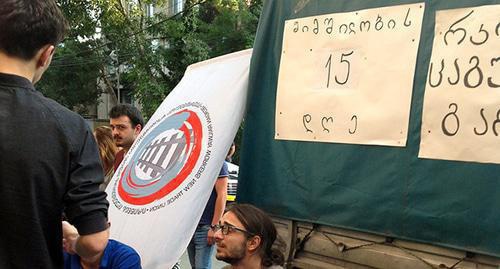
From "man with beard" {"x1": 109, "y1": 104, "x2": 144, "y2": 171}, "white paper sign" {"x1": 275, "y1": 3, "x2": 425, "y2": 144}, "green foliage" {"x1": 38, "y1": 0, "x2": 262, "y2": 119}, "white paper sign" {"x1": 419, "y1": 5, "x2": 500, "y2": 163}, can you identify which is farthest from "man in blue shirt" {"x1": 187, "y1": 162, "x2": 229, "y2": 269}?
"green foliage" {"x1": 38, "y1": 0, "x2": 262, "y2": 119}

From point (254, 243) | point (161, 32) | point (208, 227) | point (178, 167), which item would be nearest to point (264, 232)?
point (254, 243)

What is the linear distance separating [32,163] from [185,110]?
1.79m

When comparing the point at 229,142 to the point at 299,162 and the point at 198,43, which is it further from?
the point at 198,43

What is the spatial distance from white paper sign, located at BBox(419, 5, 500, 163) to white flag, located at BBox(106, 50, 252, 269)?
3.73 ft

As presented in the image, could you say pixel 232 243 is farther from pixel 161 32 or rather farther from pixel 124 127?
pixel 161 32

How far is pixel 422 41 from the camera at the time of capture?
2.27 m

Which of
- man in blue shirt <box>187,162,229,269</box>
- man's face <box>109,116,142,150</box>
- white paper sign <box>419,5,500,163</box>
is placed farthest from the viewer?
man in blue shirt <box>187,162,229,269</box>

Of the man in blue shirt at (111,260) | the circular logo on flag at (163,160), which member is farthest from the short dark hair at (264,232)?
the man in blue shirt at (111,260)

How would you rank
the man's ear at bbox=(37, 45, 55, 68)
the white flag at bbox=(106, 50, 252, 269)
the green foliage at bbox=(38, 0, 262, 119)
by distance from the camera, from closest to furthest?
the man's ear at bbox=(37, 45, 55, 68), the white flag at bbox=(106, 50, 252, 269), the green foliage at bbox=(38, 0, 262, 119)

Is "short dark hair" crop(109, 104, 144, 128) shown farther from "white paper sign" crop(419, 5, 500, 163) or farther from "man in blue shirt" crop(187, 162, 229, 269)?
"white paper sign" crop(419, 5, 500, 163)

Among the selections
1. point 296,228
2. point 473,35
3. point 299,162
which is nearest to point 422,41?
point 473,35

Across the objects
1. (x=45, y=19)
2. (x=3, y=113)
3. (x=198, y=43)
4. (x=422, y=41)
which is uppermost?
(x=198, y=43)

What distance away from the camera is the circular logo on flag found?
9.56ft

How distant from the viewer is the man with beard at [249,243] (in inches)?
104
